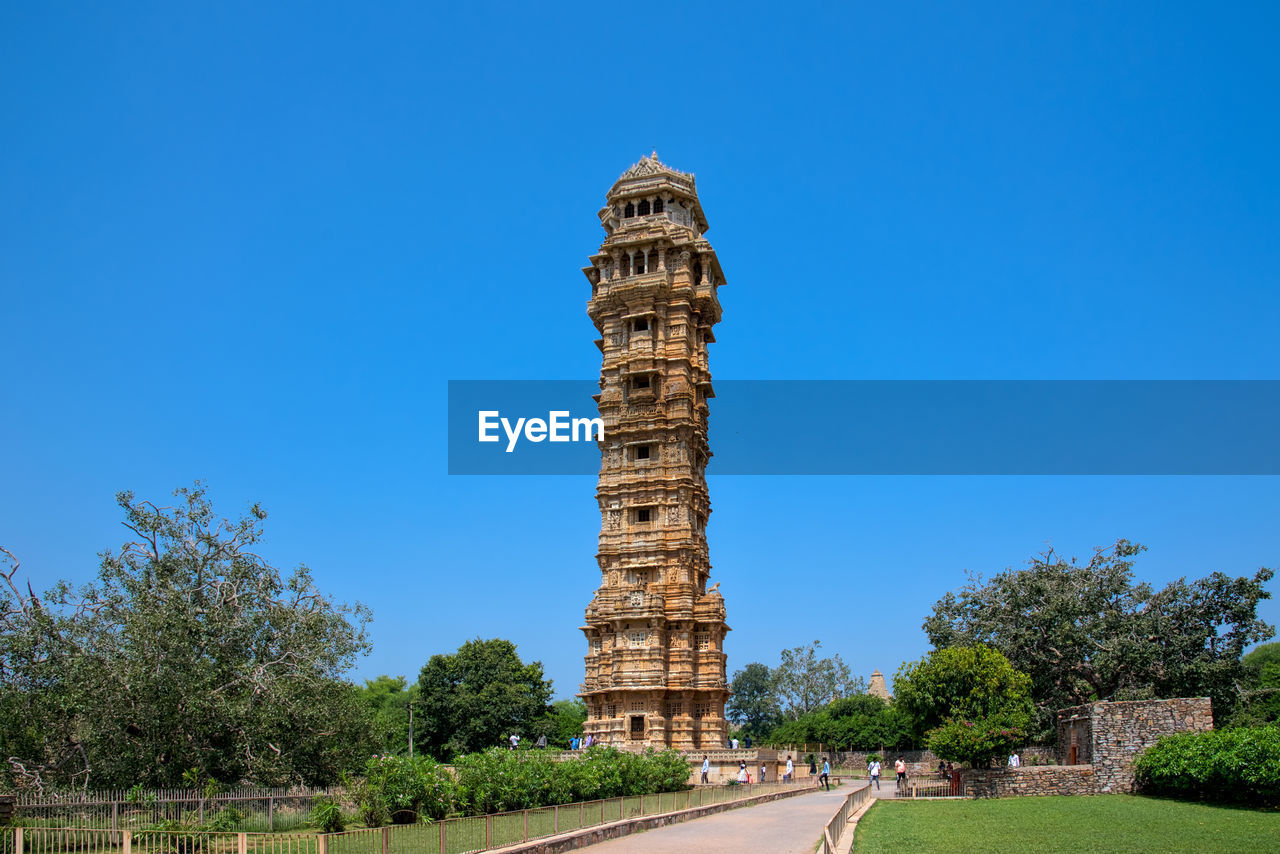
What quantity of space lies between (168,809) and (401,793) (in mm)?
4119

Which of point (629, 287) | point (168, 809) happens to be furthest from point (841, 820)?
point (629, 287)

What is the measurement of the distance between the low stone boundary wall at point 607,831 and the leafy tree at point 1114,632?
18573mm

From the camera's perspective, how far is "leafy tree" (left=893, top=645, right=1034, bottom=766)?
33750mm

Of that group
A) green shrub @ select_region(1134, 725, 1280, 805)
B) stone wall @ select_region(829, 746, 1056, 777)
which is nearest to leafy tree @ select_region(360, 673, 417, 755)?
stone wall @ select_region(829, 746, 1056, 777)

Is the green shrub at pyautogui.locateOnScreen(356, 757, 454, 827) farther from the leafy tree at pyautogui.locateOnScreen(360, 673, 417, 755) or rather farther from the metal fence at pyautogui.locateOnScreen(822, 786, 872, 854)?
the leafy tree at pyautogui.locateOnScreen(360, 673, 417, 755)

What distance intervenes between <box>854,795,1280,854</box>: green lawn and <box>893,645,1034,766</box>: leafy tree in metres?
6.09

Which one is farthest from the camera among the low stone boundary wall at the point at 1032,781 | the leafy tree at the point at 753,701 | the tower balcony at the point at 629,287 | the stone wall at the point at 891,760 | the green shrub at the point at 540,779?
the leafy tree at the point at 753,701

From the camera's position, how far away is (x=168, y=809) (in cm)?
1802

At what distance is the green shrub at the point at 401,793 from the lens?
18.8 meters

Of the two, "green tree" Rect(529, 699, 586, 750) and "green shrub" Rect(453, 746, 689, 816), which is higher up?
"green shrub" Rect(453, 746, 689, 816)

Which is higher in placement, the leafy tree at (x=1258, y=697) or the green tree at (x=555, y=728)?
the leafy tree at (x=1258, y=697)

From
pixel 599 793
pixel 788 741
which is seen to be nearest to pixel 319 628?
pixel 599 793

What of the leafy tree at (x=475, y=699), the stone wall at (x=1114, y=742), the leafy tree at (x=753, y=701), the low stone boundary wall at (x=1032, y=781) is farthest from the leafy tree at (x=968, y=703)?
the leafy tree at (x=753, y=701)

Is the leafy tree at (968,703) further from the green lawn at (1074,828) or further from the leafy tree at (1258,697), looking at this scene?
the leafy tree at (1258,697)
